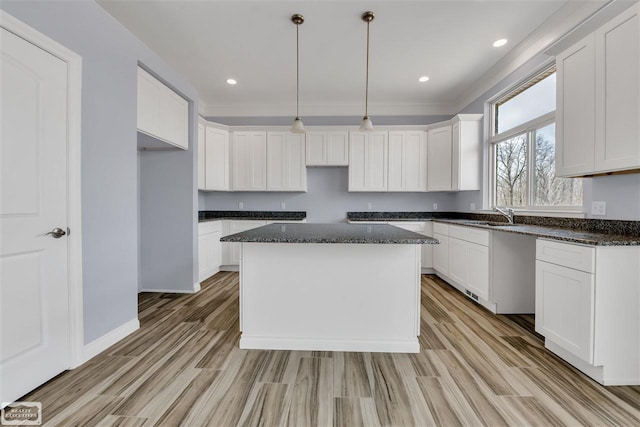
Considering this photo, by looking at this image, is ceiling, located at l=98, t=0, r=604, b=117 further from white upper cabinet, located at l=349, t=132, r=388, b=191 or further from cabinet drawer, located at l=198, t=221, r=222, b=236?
cabinet drawer, located at l=198, t=221, r=222, b=236

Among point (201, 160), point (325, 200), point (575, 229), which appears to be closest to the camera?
Result: point (575, 229)

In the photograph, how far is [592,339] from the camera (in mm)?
1685

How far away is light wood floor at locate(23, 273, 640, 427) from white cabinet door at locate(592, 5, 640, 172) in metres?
1.50

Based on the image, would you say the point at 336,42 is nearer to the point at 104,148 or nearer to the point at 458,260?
the point at 104,148

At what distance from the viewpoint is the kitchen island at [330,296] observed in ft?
6.64

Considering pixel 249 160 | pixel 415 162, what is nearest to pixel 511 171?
pixel 415 162

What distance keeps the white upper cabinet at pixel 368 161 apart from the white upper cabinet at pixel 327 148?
4.7 inches

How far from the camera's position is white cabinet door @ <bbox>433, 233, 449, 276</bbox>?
A: 3841 millimetres

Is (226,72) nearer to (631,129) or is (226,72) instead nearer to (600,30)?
(600,30)

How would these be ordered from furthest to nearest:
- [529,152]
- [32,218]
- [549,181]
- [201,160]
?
[201,160]
[529,152]
[549,181]
[32,218]

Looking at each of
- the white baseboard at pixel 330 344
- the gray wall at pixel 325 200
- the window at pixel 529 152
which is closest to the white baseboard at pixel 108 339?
the white baseboard at pixel 330 344

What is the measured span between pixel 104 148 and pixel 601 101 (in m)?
3.69

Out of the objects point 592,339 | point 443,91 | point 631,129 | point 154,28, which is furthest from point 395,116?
point 592,339

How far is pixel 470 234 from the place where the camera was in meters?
3.18
